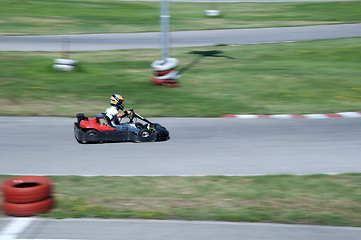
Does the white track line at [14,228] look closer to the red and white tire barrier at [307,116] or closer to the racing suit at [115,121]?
the racing suit at [115,121]

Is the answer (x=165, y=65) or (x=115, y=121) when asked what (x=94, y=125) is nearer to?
(x=115, y=121)

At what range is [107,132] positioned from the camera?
43.2 feet

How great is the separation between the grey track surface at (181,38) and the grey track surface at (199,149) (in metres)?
13.0

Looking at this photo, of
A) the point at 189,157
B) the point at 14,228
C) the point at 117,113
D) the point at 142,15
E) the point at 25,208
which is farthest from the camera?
the point at 142,15

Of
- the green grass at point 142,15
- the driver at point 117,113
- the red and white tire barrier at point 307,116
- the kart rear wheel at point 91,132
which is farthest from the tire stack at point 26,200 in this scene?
the green grass at point 142,15

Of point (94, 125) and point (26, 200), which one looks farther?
point (94, 125)

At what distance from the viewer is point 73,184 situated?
402 inches

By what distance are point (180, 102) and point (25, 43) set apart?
1374 cm

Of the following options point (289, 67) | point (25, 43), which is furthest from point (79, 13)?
point (289, 67)

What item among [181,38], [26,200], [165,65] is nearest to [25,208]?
[26,200]

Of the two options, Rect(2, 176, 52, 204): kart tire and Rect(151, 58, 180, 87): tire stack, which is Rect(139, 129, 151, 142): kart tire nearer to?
Rect(2, 176, 52, 204): kart tire

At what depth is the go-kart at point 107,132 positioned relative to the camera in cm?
1309

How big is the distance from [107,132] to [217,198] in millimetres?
4632

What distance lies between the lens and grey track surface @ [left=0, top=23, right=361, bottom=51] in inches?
1099
